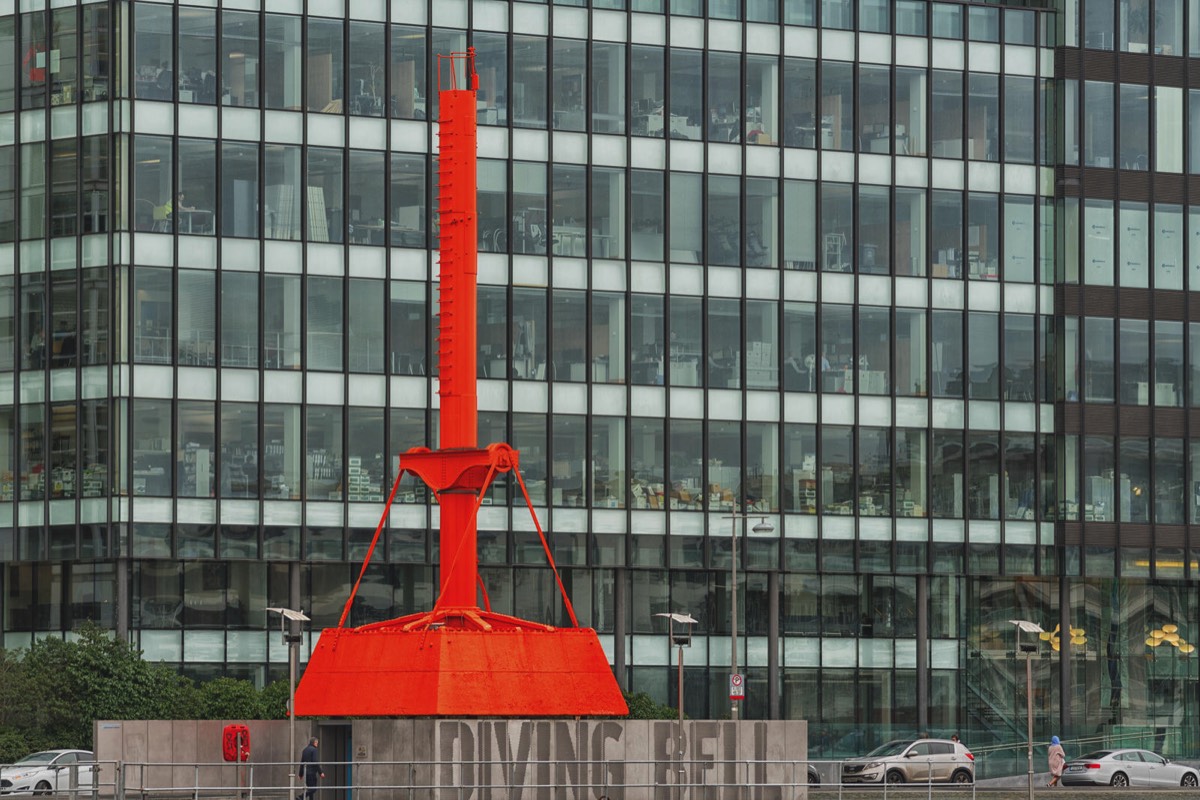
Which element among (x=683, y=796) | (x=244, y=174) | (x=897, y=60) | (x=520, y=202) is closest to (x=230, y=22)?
(x=244, y=174)

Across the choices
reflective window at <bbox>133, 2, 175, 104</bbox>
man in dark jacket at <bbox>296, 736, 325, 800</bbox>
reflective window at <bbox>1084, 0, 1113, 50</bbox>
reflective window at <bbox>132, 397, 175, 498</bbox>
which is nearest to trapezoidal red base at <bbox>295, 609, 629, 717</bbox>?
man in dark jacket at <bbox>296, 736, 325, 800</bbox>

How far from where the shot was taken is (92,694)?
65125 millimetres

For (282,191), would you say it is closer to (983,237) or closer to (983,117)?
(983,237)

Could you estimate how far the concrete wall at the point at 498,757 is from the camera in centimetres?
4019

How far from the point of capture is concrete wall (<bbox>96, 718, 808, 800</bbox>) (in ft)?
132

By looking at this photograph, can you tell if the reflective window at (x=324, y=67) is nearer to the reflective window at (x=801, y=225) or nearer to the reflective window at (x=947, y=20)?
the reflective window at (x=801, y=225)

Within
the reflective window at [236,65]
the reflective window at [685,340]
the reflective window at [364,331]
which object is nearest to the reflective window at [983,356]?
the reflective window at [685,340]

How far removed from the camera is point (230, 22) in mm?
72938

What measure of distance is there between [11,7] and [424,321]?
16204 millimetres

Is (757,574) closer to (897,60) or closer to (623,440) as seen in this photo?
(623,440)

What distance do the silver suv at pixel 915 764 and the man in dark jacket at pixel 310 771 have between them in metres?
26.6

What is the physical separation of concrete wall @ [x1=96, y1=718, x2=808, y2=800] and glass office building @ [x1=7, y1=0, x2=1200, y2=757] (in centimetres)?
2775

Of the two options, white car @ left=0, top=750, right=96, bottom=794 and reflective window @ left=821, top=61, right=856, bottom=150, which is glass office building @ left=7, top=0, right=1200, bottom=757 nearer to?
reflective window @ left=821, top=61, right=856, bottom=150

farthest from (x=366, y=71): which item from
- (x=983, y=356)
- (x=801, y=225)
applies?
(x=983, y=356)
